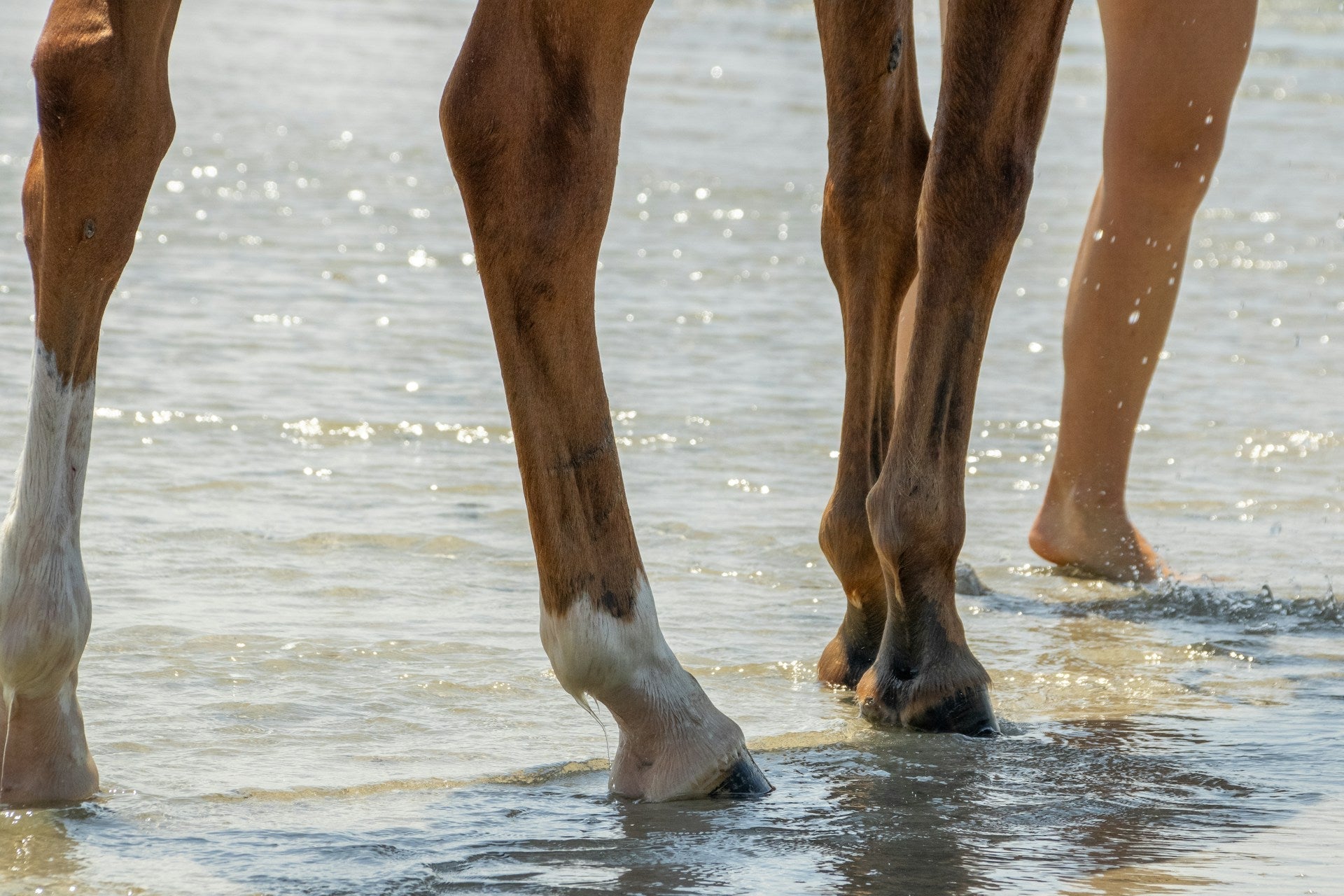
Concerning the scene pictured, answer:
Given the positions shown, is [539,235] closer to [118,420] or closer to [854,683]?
[854,683]

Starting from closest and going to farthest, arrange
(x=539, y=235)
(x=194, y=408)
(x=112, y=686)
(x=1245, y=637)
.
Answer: (x=539, y=235)
(x=112, y=686)
(x=1245, y=637)
(x=194, y=408)

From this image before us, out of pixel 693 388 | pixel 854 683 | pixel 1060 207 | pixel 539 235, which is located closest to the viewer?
pixel 539 235

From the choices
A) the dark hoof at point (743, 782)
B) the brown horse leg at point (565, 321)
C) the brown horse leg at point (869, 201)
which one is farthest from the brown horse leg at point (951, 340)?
the brown horse leg at point (565, 321)

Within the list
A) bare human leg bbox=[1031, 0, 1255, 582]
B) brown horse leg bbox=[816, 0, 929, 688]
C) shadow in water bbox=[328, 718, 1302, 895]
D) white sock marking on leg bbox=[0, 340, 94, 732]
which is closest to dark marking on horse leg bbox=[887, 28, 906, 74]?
brown horse leg bbox=[816, 0, 929, 688]

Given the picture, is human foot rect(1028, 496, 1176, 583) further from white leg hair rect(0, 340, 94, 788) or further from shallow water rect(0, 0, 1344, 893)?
white leg hair rect(0, 340, 94, 788)

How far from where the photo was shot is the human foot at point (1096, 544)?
143 inches

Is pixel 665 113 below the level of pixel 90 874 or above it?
above

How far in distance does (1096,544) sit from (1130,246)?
2.15 feet

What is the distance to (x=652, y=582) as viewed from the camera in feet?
10.8

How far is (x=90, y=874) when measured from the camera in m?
2.02

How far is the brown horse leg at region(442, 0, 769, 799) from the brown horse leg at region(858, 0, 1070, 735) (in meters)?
0.50

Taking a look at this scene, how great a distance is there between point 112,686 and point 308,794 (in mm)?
493

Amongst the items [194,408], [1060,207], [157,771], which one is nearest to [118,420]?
[194,408]

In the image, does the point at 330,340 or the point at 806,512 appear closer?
the point at 806,512
